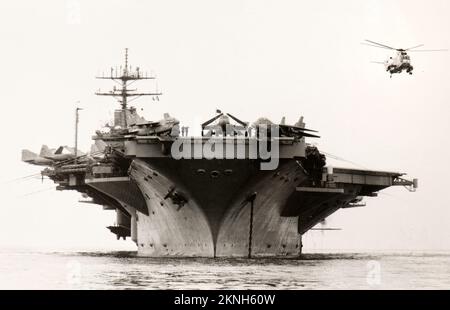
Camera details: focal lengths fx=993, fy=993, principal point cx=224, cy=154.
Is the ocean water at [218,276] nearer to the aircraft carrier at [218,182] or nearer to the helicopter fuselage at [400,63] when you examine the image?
the aircraft carrier at [218,182]

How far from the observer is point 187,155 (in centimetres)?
2669

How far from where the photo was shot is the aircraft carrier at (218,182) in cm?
2702

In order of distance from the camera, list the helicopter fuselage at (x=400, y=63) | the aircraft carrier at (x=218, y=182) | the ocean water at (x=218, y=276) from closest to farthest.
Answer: the ocean water at (x=218, y=276)
the aircraft carrier at (x=218, y=182)
the helicopter fuselage at (x=400, y=63)

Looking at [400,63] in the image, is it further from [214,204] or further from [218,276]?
[218,276]

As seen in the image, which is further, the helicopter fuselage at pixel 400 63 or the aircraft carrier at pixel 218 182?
the helicopter fuselage at pixel 400 63

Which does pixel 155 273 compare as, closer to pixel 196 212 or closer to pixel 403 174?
pixel 196 212

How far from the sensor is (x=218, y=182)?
90.7ft

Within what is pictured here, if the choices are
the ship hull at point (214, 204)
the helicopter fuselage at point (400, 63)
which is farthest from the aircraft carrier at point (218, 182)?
the helicopter fuselage at point (400, 63)

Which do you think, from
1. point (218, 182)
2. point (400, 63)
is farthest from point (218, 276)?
point (400, 63)
